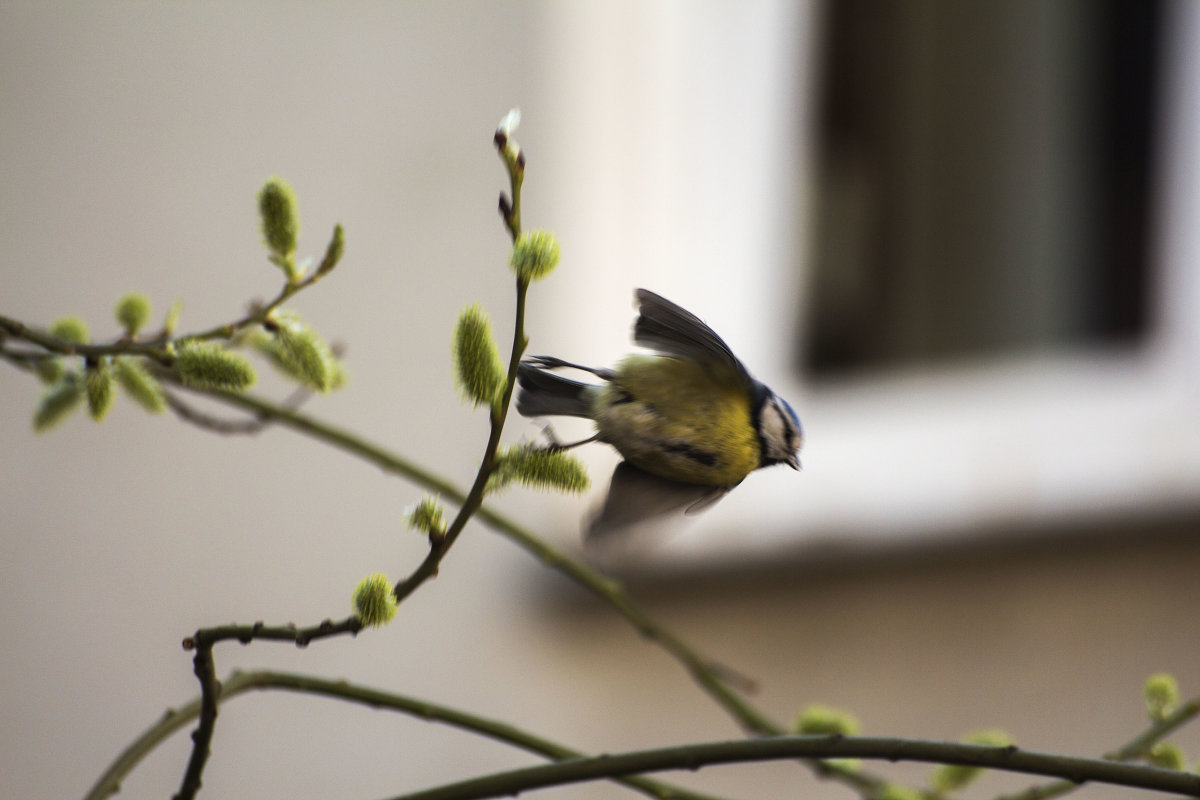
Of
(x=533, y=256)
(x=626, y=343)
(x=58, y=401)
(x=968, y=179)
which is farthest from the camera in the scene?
(x=968, y=179)

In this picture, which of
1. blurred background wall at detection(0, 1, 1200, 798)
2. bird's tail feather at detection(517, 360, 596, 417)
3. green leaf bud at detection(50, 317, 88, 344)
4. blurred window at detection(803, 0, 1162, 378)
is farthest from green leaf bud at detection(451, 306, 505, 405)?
blurred window at detection(803, 0, 1162, 378)

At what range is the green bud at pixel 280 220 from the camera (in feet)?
0.86

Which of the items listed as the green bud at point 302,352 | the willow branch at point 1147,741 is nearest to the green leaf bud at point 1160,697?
the willow branch at point 1147,741

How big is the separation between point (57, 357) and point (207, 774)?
745mm

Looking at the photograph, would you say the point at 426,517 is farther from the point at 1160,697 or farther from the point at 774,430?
the point at 1160,697

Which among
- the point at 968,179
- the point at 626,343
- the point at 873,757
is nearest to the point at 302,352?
the point at 873,757

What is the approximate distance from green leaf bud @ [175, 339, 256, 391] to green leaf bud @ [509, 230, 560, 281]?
0.27 ft

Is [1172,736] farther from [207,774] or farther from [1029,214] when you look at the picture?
[207,774]

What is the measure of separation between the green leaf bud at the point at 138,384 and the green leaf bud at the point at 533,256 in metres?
0.12

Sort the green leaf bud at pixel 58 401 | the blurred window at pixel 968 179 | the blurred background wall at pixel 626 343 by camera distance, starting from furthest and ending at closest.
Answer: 1. the blurred window at pixel 968 179
2. the blurred background wall at pixel 626 343
3. the green leaf bud at pixel 58 401

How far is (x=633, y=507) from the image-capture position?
205 mm

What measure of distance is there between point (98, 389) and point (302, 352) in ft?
0.14

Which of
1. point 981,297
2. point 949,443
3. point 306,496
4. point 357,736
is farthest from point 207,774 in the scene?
point 981,297

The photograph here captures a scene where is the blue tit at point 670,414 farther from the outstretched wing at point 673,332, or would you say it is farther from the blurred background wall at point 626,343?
the blurred background wall at point 626,343
